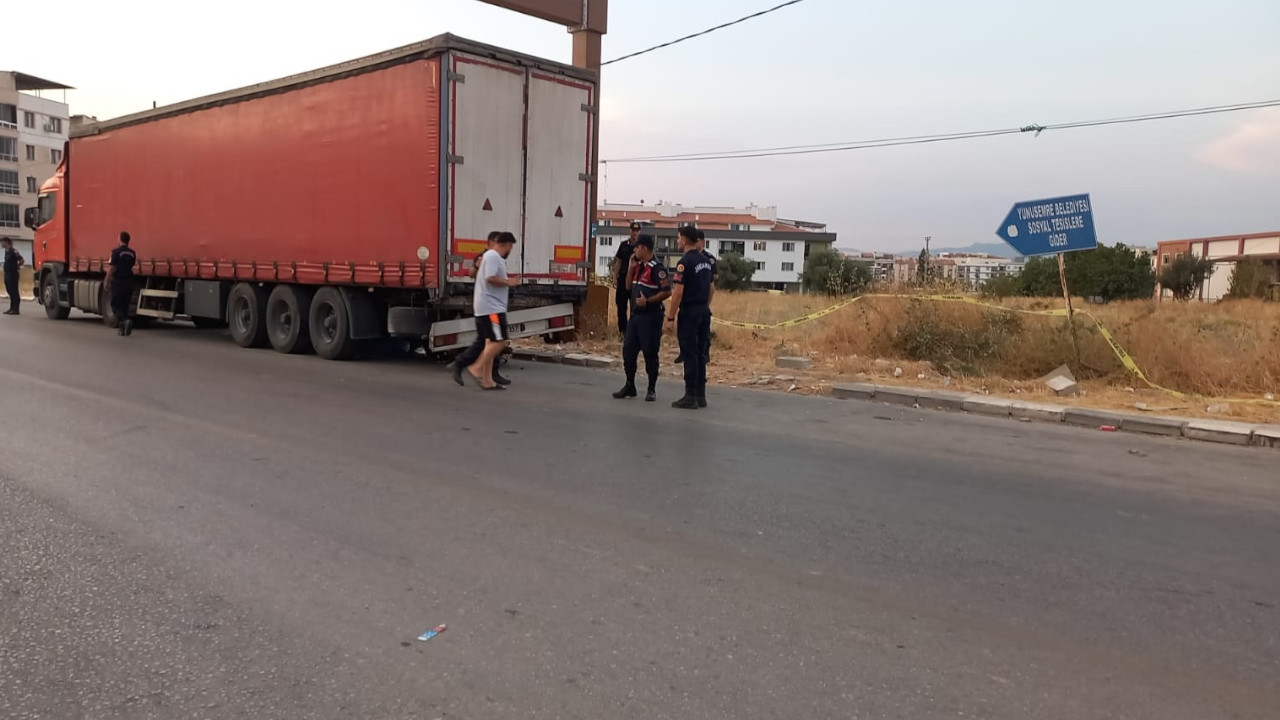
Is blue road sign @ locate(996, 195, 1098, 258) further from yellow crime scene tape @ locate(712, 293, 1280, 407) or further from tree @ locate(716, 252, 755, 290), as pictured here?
tree @ locate(716, 252, 755, 290)

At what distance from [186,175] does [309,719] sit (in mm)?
13580

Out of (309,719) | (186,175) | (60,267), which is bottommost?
(309,719)

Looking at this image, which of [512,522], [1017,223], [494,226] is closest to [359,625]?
[512,522]

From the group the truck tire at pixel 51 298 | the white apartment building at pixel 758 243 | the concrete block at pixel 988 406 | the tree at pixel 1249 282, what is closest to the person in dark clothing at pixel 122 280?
the truck tire at pixel 51 298

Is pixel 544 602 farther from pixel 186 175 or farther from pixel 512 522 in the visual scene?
pixel 186 175

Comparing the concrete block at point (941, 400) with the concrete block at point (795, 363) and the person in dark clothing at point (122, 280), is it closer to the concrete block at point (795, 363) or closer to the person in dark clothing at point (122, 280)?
the concrete block at point (795, 363)

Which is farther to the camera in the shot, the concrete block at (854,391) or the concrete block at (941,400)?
the concrete block at (854,391)

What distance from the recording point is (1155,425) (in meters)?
8.16

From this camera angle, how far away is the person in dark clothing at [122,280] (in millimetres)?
14711

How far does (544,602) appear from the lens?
367 centimetres

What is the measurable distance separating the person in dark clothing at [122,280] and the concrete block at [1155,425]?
15.0m

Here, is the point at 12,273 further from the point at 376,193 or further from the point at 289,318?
the point at 376,193

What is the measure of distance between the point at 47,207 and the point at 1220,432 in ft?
68.7

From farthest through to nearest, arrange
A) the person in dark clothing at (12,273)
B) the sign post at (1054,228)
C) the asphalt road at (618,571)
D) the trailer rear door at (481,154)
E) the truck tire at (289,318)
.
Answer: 1. the person in dark clothing at (12,273)
2. the truck tire at (289,318)
3. the sign post at (1054,228)
4. the trailer rear door at (481,154)
5. the asphalt road at (618,571)
